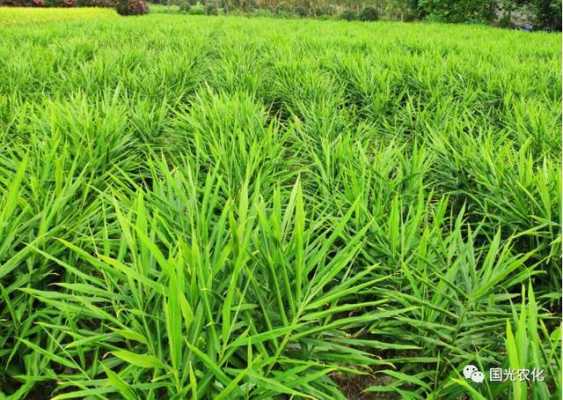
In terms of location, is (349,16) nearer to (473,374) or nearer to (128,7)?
(128,7)

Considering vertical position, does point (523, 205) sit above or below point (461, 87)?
below

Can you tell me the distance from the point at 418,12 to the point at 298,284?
20.0 meters

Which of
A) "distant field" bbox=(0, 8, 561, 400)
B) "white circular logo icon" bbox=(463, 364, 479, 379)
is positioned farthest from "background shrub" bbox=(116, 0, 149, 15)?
"white circular logo icon" bbox=(463, 364, 479, 379)

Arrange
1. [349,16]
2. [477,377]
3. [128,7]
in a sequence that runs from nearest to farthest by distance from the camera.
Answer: [477,377] → [128,7] → [349,16]

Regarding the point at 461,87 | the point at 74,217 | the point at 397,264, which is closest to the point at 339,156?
the point at 397,264

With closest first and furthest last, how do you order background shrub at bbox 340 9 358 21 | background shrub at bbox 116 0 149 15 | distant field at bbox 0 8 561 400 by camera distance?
distant field at bbox 0 8 561 400 → background shrub at bbox 116 0 149 15 → background shrub at bbox 340 9 358 21

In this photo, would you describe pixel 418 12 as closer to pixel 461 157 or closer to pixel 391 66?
pixel 391 66

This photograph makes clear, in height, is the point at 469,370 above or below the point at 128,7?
below

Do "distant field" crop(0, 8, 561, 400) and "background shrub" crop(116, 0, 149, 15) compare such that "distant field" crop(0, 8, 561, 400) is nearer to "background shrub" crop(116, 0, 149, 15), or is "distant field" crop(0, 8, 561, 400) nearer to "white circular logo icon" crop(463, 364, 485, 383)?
"white circular logo icon" crop(463, 364, 485, 383)

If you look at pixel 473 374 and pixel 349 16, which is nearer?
pixel 473 374

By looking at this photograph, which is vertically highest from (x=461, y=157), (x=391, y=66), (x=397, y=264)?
(x=391, y=66)

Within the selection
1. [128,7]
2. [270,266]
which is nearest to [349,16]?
[128,7]

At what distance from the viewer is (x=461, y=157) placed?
1721 mm

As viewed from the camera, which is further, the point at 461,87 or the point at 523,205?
the point at 461,87
